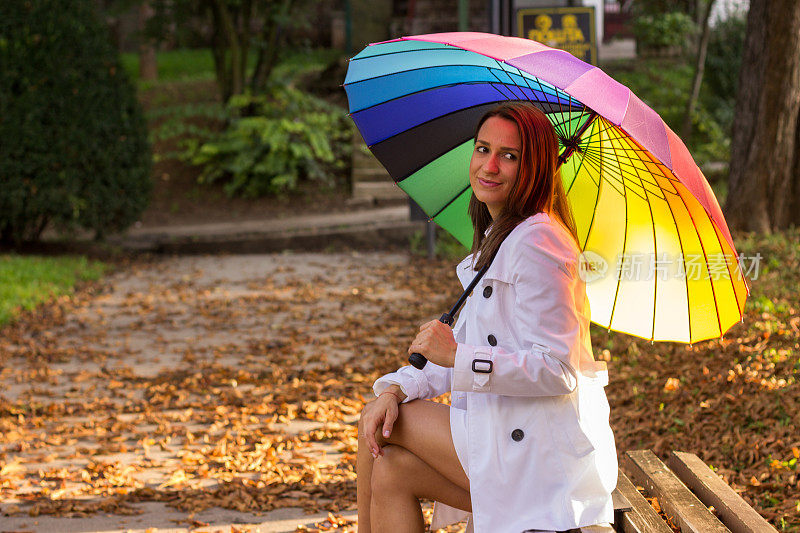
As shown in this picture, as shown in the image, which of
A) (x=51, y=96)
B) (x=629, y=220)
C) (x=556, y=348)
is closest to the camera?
(x=556, y=348)

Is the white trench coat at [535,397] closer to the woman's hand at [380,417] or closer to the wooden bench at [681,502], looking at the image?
the woman's hand at [380,417]

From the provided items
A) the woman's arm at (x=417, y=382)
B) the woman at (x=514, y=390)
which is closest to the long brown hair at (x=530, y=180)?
the woman at (x=514, y=390)

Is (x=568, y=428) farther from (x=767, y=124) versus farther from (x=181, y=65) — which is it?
(x=181, y=65)

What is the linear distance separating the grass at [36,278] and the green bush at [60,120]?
2.01ft

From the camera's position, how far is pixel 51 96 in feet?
35.4

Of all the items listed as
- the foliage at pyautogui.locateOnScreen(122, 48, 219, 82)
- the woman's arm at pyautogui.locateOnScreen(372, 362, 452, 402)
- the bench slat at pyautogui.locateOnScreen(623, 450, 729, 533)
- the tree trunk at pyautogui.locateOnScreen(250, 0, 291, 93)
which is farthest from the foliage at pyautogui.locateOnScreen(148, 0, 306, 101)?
the woman's arm at pyautogui.locateOnScreen(372, 362, 452, 402)

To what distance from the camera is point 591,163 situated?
2.88 m

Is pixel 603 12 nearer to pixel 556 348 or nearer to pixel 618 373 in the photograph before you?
pixel 618 373

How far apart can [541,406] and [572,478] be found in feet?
0.70

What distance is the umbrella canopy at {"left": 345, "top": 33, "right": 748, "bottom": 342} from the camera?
2400 mm

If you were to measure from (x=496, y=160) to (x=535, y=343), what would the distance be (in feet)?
1.88

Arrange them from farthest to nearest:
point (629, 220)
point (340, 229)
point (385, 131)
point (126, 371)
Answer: point (340, 229) < point (126, 371) < point (385, 131) < point (629, 220)

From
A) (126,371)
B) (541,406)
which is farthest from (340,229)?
(541,406)

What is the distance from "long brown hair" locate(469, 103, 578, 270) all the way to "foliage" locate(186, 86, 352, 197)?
12.9m
